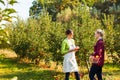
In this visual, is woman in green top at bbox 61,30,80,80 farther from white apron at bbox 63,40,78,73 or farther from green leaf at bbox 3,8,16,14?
green leaf at bbox 3,8,16,14

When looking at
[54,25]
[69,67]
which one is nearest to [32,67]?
[54,25]

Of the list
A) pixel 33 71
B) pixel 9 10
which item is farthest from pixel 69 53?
pixel 33 71

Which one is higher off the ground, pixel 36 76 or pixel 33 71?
pixel 36 76

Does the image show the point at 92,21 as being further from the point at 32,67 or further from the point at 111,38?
the point at 32,67

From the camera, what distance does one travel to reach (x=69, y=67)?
983cm

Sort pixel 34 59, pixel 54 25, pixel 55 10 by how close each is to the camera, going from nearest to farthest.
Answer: pixel 54 25, pixel 34 59, pixel 55 10

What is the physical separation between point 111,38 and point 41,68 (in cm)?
711

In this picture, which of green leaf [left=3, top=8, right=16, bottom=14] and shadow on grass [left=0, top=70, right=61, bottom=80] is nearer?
green leaf [left=3, top=8, right=16, bottom=14]

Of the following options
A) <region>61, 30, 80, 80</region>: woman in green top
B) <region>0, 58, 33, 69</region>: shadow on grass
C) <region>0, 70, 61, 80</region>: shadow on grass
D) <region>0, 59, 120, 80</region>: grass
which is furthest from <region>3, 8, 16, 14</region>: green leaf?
<region>0, 58, 33, 69</region>: shadow on grass

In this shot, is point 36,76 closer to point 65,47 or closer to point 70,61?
point 70,61

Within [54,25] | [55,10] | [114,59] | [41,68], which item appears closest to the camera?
[114,59]

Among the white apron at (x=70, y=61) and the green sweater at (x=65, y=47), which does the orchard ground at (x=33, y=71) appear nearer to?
the white apron at (x=70, y=61)

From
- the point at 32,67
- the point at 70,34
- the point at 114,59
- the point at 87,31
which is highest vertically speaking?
the point at 70,34

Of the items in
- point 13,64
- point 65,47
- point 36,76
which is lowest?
point 13,64
